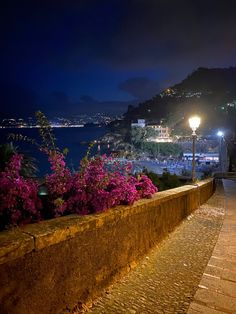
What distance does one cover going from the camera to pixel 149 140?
96.1 meters

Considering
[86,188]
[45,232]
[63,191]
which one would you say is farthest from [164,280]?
[45,232]

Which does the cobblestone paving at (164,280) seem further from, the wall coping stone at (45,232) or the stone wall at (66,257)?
the wall coping stone at (45,232)

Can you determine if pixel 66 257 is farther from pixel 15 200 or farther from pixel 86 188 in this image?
pixel 86 188

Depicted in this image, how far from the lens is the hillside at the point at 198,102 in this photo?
9150 centimetres

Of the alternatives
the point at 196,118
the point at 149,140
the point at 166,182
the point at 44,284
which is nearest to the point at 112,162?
the point at 44,284

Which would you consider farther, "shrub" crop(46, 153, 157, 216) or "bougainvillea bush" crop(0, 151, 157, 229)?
"shrub" crop(46, 153, 157, 216)

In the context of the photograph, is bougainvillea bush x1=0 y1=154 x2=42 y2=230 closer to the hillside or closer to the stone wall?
the stone wall

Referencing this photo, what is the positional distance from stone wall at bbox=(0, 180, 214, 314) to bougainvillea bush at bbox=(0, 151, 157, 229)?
0.54ft

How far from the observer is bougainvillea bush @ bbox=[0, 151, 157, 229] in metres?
2.46

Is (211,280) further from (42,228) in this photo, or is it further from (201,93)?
(201,93)

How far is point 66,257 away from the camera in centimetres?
248

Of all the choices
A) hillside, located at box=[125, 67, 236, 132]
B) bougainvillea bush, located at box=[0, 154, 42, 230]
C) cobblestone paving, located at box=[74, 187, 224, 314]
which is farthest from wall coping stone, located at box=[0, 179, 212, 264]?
hillside, located at box=[125, 67, 236, 132]

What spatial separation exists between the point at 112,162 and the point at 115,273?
1.56 m

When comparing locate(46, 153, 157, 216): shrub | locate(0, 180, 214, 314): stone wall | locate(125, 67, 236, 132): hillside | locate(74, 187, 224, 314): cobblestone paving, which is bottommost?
locate(74, 187, 224, 314): cobblestone paving
